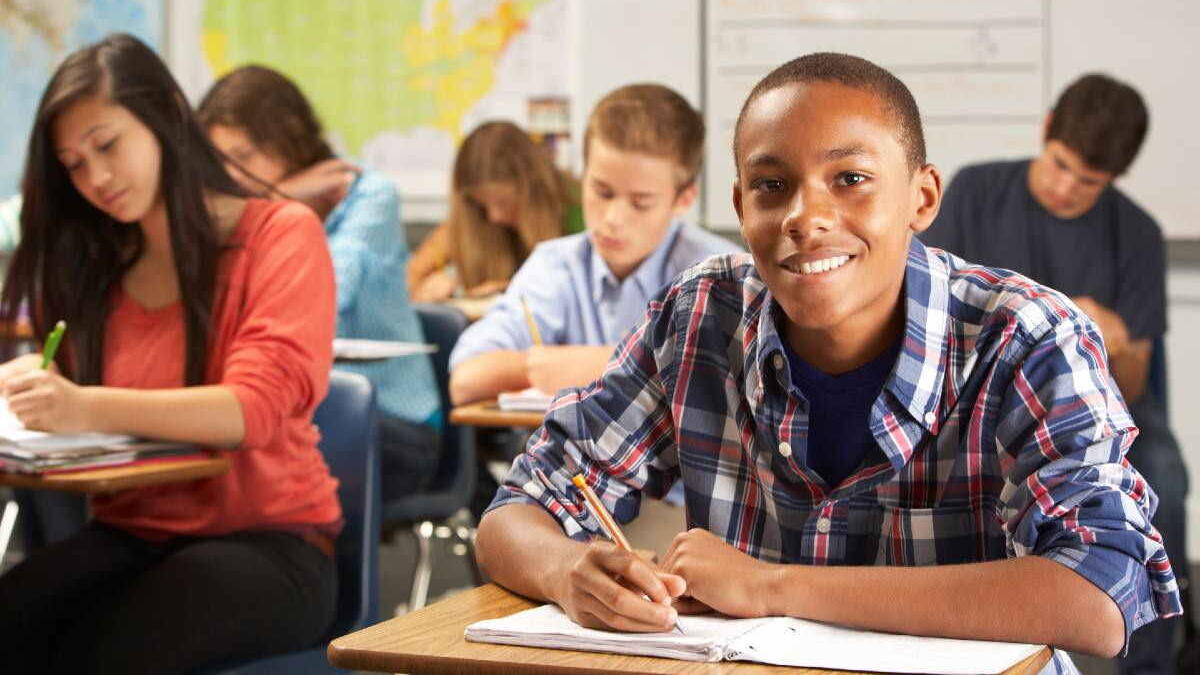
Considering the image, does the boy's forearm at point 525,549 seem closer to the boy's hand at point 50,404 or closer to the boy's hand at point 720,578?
the boy's hand at point 720,578

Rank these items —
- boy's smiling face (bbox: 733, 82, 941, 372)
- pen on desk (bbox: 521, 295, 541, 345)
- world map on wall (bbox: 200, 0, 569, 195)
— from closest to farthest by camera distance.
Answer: boy's smiling face (bbox: 733, 82, 941, 372)
pen on desk (bbox: 521, 295, 541, 345)
world map on wall (bbox: 200, 0, 569, 195)

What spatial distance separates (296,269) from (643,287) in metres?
0.84

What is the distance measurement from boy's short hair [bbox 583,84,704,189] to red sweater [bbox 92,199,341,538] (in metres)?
0.77

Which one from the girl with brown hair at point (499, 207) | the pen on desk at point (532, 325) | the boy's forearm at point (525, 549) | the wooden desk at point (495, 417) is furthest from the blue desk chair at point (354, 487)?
the girl with brown hair at point (499, 207)

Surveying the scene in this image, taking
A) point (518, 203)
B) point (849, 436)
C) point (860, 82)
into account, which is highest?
point (860, 82)

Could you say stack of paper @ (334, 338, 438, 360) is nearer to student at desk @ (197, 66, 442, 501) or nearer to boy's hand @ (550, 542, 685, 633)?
student at desk @ (197, 66, 442, 501)

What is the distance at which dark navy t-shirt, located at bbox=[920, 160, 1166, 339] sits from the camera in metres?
3.74

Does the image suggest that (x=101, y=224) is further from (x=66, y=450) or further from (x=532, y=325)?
(x=532, y=325)

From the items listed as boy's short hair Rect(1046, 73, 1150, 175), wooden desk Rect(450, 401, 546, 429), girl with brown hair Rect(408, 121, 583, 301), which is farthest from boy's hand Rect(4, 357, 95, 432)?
girl with brown hair Rect(408, 121, 583, 301)

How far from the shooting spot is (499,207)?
4.87 metres

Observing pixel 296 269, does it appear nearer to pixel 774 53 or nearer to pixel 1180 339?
pixel 774 53

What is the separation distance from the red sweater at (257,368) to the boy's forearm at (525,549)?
31.6 inches

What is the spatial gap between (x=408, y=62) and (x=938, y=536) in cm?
470

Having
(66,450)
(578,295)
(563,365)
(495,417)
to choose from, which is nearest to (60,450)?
(66,450)
